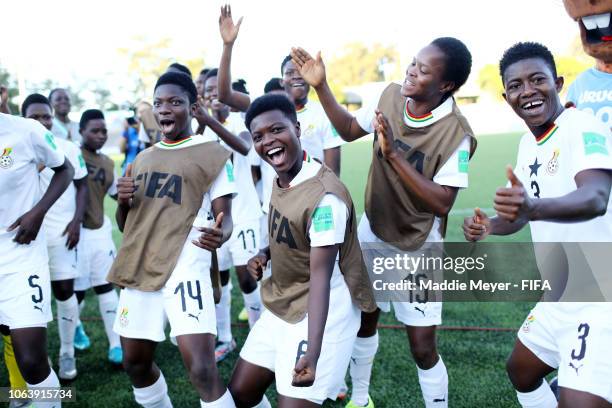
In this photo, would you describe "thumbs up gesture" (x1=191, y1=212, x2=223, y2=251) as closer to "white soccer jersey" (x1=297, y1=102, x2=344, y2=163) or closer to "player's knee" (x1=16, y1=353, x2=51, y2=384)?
"player's knee" (x1=16, y1=353, x2=51, y2=384)

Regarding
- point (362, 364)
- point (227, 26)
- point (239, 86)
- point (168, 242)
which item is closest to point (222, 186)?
point (168, 242)

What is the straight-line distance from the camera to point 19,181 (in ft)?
13.1

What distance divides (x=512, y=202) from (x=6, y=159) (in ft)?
10.8

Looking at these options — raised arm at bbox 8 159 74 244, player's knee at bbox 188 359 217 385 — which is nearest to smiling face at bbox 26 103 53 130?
raised arm at bbox 8 159 74 244

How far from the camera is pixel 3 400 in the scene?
14.5 feet

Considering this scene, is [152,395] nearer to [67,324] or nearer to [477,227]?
[67,324]

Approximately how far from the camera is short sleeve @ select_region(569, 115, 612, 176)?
2.54 metres

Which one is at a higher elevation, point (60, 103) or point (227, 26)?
point (227, 26)

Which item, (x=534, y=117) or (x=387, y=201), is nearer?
(x=534, y=117)

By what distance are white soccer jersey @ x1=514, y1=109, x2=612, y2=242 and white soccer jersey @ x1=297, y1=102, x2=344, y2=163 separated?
243 centimetres

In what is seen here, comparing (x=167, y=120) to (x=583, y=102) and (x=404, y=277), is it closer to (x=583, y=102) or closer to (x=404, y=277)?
(x=404, y=277)

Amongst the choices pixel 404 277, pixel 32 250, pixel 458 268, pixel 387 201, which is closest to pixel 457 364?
pixel 458 268

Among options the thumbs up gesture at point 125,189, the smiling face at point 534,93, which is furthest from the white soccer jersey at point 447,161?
the thumbs up gesture at point 125,189

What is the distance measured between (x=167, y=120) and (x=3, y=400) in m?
2.61
